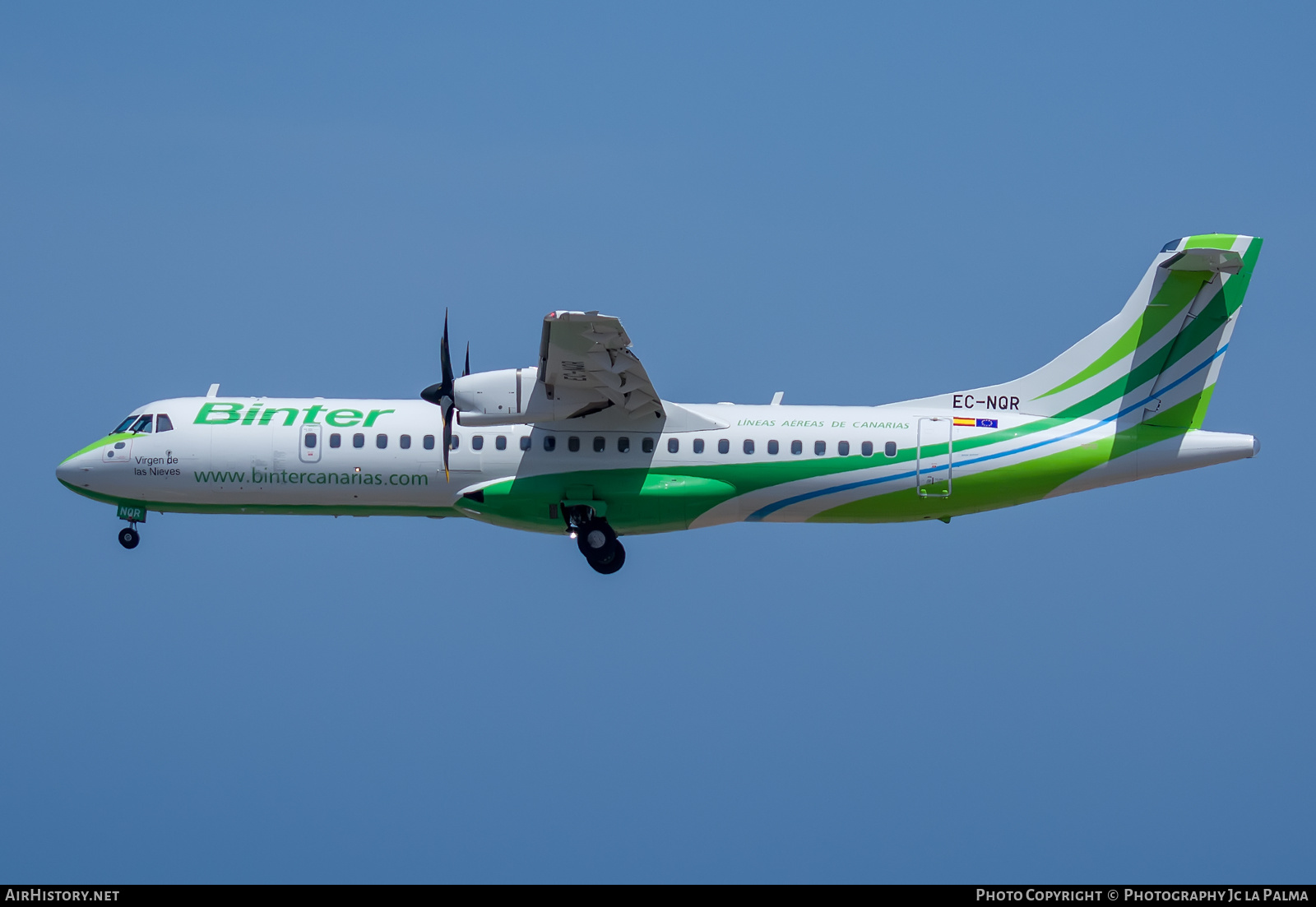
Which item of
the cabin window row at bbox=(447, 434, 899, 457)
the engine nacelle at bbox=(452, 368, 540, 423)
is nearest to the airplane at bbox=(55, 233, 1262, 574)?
the cabin window row at bbox=(447, 434, 899, 457)

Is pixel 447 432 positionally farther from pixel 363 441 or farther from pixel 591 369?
pixel 591 369

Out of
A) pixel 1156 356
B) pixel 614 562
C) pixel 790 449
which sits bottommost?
pixel 614 562

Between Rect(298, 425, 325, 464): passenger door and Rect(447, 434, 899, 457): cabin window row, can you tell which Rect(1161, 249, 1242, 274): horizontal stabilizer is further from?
Rect(298, 425, 325, 464): passenger door

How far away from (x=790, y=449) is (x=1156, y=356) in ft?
23.0

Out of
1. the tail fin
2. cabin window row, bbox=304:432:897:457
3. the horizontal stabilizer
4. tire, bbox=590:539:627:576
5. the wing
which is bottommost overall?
tire, bbox=590:539:627:576

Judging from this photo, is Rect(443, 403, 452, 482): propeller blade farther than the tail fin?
No

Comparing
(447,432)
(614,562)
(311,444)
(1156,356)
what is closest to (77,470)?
(311,444)

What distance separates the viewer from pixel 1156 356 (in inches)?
1208

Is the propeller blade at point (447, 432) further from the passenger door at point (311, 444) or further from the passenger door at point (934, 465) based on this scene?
the passenger door at point (934, 465)

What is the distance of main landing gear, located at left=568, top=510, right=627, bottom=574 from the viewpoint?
100ft

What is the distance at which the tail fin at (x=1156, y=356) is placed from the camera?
3034 centimetres
